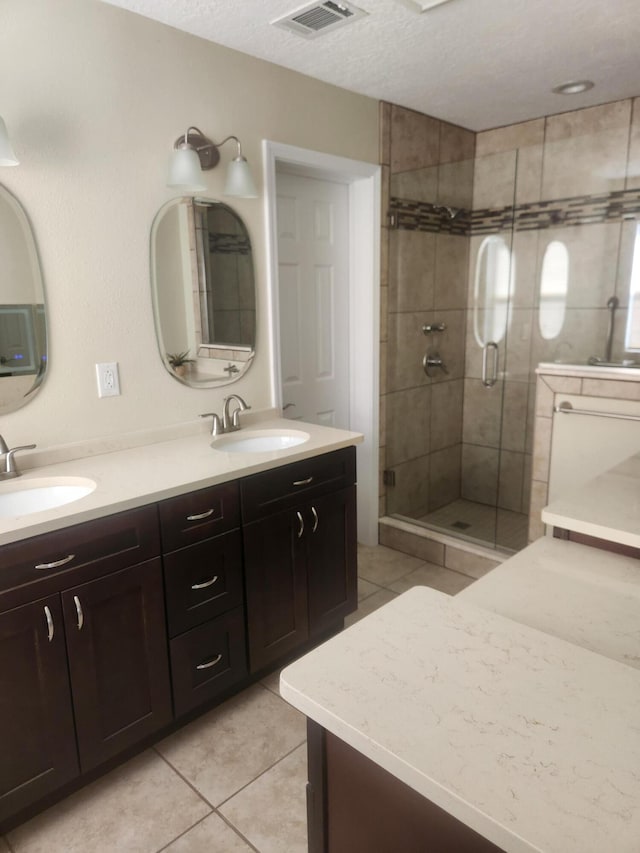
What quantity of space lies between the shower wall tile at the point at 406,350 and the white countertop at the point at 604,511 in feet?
5.69

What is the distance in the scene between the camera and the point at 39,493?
188 centimetres

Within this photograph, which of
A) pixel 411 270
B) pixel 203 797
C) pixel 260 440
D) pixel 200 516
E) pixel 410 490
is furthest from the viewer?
pixel 410 490

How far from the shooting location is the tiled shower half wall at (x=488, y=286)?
3.20 metres

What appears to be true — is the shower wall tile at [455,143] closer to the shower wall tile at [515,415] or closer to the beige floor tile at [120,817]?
the shower wall tile at [515,415]

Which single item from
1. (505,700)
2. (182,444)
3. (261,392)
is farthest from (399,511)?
(505,700)

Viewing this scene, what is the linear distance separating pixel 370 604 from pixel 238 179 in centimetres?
201

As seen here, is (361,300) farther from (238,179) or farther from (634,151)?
(634,151)

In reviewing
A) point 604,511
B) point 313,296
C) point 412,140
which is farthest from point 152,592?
point 412,140

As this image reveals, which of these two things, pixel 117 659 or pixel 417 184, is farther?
pixel 417 184

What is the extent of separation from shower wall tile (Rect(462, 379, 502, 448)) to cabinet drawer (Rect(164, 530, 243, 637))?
227 centimetres

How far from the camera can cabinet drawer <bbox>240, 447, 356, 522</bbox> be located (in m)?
2.01

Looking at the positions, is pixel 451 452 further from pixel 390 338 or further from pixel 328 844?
pixel 328 844

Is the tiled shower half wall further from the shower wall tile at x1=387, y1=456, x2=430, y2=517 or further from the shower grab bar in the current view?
the shower grab bar

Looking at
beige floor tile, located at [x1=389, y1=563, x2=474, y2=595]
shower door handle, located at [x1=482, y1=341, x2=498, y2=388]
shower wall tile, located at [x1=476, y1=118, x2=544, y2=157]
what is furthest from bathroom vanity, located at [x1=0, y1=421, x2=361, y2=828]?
shower wall tile, located at [x1=476, y1=118, x2=544, y2=157]
